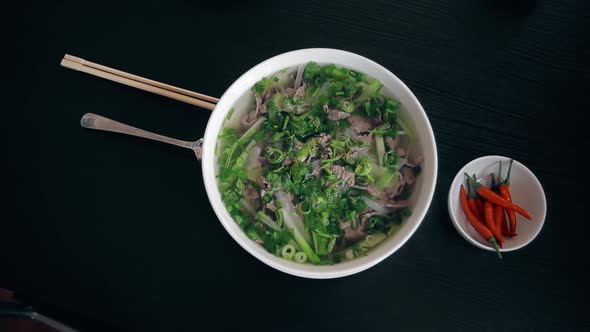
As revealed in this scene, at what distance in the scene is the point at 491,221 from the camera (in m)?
1.26

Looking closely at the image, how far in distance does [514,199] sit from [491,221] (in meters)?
0.13

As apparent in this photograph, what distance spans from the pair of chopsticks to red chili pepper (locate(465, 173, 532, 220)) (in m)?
0.87

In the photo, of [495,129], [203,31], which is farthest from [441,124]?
[203,31]

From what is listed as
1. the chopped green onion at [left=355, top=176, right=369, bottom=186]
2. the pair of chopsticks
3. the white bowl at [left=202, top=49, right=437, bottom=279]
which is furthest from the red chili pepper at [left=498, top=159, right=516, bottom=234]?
the pair of chopsticks

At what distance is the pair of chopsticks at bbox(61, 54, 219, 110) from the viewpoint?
4.38 ft

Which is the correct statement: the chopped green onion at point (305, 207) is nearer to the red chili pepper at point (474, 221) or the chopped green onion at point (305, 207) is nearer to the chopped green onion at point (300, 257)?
the chopped green onion at point (300, 257)

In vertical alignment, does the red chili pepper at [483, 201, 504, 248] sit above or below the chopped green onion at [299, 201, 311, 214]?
below

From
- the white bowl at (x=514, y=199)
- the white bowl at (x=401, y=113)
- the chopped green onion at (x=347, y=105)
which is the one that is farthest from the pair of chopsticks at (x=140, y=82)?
the white bowl at (x=514, y=199)

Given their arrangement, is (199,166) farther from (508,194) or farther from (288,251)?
(508,194)

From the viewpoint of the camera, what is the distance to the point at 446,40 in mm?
1411

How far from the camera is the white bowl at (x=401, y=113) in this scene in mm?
1053

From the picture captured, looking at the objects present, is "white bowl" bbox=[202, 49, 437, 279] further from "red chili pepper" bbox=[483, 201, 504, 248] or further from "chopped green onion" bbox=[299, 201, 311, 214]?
"red chili pepper" bbox=[483, 201, 504, 248]

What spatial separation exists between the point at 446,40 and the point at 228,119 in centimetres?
80

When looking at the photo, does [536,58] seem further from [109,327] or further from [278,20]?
[109,327]
